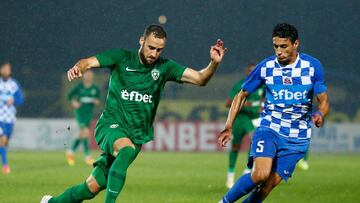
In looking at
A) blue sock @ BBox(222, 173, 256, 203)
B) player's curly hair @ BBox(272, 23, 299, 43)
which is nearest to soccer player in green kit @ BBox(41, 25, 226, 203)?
player's curly hair @ BBox(272, 23, 299, 43)

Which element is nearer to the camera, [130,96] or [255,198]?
[130,96]

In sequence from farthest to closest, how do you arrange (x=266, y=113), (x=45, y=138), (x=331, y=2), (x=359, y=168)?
1. (x=331, y=2)
2. (x=45, y=138)
3. (x=359, y=168)
4. (x=266, y=113)

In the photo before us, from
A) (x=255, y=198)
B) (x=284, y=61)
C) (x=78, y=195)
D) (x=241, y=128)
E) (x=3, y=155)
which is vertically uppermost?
(x=284, y=61)

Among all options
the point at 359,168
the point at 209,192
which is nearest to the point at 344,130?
the point at 359,168

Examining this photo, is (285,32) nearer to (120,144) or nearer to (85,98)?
(120,144)

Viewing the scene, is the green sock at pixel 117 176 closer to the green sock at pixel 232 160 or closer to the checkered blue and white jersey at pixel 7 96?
the green sock at pixel 232 160

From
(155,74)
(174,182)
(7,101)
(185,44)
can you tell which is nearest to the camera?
(155,74)

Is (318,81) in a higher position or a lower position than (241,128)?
higher

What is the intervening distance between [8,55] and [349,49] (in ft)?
52.4

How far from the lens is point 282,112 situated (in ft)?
27.6

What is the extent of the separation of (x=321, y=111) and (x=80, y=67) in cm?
235

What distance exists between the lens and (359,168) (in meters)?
19.5

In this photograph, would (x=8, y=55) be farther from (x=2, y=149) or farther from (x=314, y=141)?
(x=2, y=149)

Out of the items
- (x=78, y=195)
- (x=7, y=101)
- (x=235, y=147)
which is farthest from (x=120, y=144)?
(x=7, y=101)
